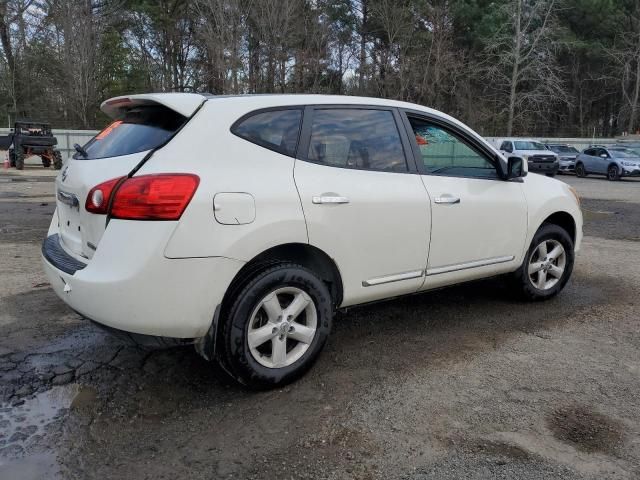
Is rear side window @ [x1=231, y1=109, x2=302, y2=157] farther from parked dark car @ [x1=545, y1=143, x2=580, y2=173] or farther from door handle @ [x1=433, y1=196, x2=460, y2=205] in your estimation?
parked dark car @ [x1=545, y1=143, x2=580, y2=173]

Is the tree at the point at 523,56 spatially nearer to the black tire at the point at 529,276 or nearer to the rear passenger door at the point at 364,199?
the black tire at the point at 529,276

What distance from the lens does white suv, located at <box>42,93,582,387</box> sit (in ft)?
9.29

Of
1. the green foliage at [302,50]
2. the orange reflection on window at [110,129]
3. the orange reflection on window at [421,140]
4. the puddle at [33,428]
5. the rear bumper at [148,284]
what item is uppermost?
the green foliage at [302,50]

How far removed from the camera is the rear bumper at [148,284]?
2.78 meters

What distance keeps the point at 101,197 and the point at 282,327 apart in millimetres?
1238

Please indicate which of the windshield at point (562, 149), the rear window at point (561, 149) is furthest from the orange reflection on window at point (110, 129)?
the windshield at point (562, 149)

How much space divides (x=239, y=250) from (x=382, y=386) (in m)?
1.23

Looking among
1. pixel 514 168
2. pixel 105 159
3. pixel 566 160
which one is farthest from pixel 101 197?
pixel 566 160

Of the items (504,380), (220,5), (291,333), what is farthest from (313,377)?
(220,5)

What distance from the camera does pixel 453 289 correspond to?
5.52 m

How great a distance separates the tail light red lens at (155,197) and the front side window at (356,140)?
86 cm

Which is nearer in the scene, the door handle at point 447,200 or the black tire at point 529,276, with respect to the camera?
the door handle at point 447,200

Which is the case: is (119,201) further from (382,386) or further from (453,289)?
(453,289)

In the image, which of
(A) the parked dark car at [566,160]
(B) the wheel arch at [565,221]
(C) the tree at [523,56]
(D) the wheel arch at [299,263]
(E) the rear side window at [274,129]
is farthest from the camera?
(C) the tree at [523,56]
